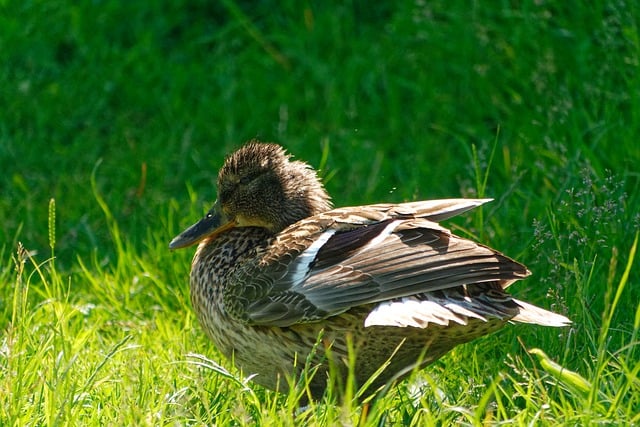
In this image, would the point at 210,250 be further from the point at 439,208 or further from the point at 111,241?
the point at 111,241

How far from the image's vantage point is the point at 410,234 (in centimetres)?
438

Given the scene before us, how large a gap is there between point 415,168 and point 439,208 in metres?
2.33

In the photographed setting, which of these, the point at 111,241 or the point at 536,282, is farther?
the point at 111,241

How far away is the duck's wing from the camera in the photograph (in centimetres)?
415

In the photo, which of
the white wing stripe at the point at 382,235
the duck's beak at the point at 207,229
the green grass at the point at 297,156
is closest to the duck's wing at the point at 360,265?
the white wing stripe at the point at 382,235

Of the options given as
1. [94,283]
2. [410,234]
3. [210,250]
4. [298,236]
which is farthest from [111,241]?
[410,234]

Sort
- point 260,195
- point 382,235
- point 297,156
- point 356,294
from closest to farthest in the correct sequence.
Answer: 1. point 356,294
2. point 382,235
3. point 260,195
4. point 297,156

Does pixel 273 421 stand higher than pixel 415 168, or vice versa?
pixel 273 421

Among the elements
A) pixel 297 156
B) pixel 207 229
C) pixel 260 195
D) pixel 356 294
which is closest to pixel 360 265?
pixel 356 294

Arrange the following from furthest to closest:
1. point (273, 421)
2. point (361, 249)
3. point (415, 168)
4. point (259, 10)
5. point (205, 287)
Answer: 1. point (259, 10)
2. point (415, 168)
3. point (205, 287)
4. point (361, 249)
5. point (273, 421)

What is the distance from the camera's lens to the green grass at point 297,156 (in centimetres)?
420

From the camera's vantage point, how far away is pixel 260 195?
507 centimetres

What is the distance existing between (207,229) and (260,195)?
0.28 meters

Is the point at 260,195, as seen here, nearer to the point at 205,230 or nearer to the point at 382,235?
the point at 205,230
